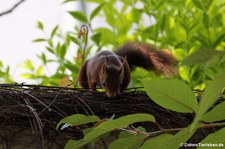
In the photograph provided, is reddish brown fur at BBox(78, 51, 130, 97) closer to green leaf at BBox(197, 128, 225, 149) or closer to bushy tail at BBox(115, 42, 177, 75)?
bushy tail at BBox(115, 42, 177, 75)

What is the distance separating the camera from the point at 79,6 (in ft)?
9.56

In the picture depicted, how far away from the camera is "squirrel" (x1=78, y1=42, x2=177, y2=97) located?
3.17 feet

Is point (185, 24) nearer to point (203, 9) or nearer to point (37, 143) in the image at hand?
point (203, 9)

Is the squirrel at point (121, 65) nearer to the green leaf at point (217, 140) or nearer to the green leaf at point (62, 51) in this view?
the green leaf at point (62, 51)

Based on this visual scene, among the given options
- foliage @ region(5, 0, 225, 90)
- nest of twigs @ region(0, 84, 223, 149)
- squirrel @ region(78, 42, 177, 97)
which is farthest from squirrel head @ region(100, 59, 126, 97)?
nest of twigs @ region(0, 84, 223, 149)

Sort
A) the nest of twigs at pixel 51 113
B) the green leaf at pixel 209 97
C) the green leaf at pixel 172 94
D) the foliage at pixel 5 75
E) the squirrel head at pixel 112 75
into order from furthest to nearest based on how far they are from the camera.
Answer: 1. the foliage at pixel 5 75
2. the squirrel head at pixel 112 75
3. the nest of twigs at pixel 51 113
4. the green leaf at pixel 172 94
5. the green leaf at pixel 209 97

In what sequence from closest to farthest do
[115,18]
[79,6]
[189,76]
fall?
[189,76]
[115,18]
[79,6]

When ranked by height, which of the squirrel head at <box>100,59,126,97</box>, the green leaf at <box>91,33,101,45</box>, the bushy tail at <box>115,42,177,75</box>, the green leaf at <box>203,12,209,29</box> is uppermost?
the green leaf at <box>203,12,209,29</box>

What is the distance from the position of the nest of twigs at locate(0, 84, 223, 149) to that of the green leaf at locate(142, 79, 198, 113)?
29cm

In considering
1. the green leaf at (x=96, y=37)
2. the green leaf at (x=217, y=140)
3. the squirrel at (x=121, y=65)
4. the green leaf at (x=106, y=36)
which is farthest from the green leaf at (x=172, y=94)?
the green leaf at (x=106, y=36)

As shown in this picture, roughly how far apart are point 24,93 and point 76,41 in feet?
1.32

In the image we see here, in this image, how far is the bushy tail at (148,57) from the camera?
1.02 meters

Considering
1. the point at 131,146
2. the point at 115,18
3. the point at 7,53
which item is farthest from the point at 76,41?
the point at 7,53

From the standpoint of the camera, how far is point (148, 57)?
1.04 metres
